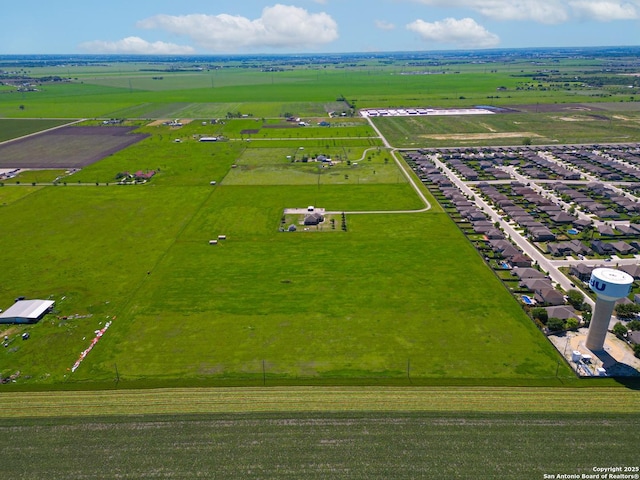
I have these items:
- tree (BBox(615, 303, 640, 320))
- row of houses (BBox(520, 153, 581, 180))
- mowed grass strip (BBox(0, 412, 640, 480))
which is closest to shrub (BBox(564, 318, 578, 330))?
tree (BBox(615, 303, 640, 320))

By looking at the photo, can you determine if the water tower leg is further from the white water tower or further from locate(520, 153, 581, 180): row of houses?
locate(520, 153, 581, 180): row of houses

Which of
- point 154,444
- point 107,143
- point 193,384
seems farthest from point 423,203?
point 107,143

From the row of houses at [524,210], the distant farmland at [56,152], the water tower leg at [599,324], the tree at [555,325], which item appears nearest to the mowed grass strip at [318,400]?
the water tower leg at [599,324]

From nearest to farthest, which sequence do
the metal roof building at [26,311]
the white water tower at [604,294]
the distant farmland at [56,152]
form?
the white water tower at [604,294] → the metal roof building at [26,311] → the distant farmland at [56,152]

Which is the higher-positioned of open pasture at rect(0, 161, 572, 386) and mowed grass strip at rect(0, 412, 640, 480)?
open pasture at rect(0, 161, 572, 386)

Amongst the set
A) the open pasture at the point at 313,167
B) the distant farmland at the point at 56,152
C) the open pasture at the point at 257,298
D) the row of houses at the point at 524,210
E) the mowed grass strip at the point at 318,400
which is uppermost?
the distant farmland at the point at 56,152

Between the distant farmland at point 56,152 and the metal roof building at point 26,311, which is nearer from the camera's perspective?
the metal roof building at point 26,311

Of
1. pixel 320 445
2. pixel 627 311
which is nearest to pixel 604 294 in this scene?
pixel 627 311

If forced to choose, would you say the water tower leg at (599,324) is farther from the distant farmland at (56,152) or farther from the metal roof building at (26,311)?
the distant farmland at (56,152)

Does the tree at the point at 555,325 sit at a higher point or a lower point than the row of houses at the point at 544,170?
lower
